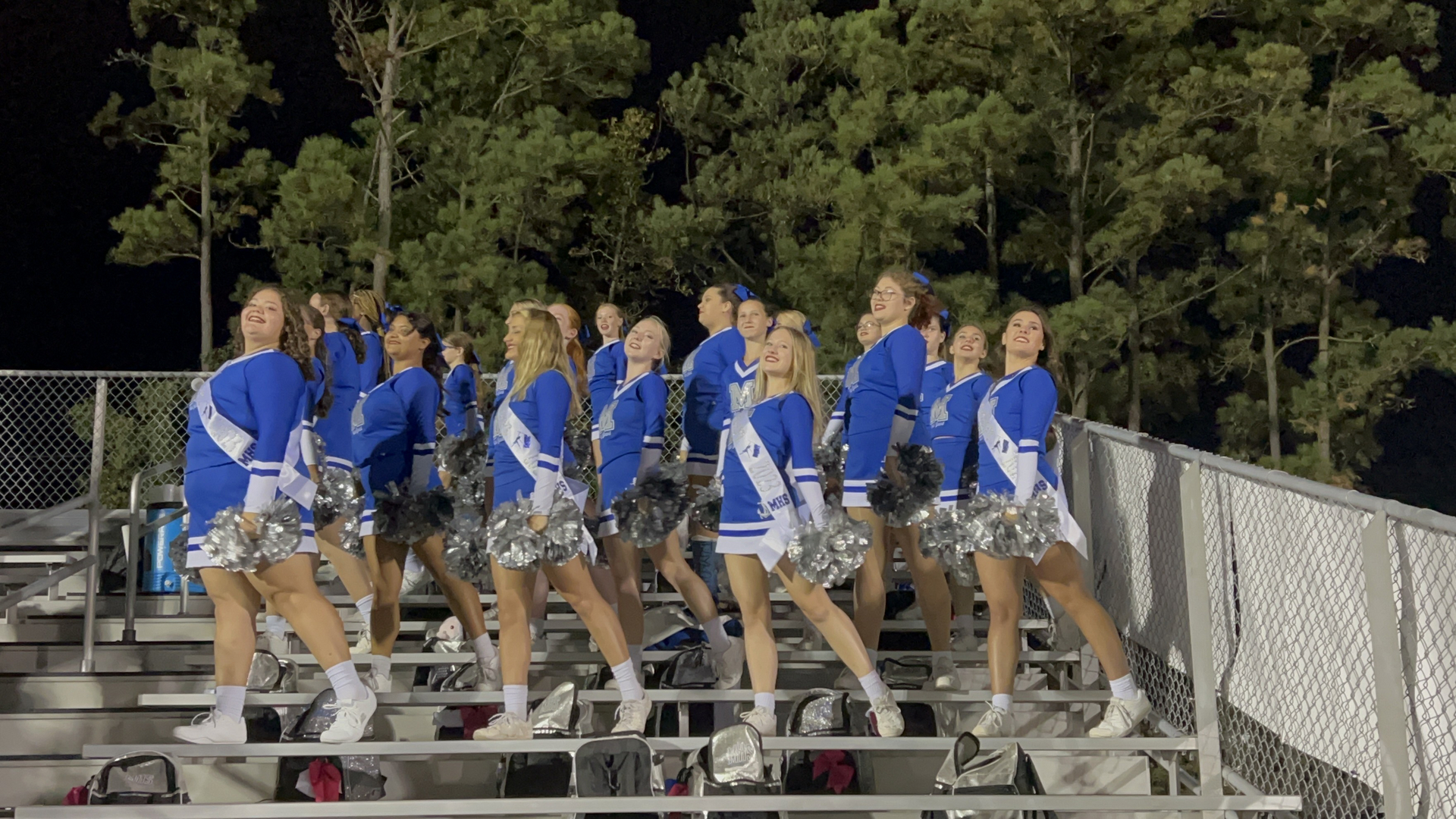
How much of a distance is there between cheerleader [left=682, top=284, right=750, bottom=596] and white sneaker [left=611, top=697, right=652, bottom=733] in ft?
3.65

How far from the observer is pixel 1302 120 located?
16.7m

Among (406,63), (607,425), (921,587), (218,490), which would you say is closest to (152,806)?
(218,490)

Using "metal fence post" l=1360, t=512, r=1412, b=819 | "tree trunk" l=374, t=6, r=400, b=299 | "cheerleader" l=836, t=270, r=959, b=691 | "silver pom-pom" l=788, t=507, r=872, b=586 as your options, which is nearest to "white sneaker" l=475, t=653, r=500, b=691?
"cheerleader" l=836, t=270, r=959, b=691

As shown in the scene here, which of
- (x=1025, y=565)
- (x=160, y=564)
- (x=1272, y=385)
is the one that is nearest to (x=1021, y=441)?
(x=1025, y=565)

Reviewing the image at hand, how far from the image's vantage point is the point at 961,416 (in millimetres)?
4938

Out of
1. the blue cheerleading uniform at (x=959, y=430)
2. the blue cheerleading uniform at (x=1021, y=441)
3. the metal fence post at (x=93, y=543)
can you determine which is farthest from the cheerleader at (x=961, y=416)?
the metal fence post at (x=93, y=543)

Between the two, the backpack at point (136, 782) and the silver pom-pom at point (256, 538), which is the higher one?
the silver pom-pom at point (256, 538)

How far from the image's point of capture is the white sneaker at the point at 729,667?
497cm

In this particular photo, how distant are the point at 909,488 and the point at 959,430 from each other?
0.93 ft

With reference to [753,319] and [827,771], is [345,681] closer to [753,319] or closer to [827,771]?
[827,771]

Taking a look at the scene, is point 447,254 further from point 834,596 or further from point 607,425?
point 607,425

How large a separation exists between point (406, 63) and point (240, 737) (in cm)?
1472

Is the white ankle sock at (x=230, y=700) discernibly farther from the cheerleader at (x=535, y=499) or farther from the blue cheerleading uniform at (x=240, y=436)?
the cheerleader at (x=535, y=499)

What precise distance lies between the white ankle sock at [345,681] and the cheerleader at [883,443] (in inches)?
63.5
